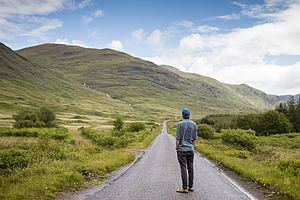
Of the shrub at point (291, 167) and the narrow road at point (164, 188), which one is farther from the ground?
the shrub at point (291, 167)

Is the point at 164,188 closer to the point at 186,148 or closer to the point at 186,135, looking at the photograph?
the point at 186,148

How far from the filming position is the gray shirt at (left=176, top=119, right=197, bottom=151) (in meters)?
6.69

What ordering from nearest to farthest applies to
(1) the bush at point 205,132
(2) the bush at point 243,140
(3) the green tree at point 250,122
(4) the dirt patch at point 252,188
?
(4) the dirt patch at point 252,188
(2) the bush at point 243,140
(1) the bush at point 205,132
(3) the green tree at point 250,122

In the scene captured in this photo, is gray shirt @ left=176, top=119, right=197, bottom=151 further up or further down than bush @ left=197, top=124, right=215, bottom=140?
further up

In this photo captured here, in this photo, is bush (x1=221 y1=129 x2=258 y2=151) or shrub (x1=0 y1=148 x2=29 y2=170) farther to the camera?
bush (x1=221 y1=129 x2=258 y2=151)

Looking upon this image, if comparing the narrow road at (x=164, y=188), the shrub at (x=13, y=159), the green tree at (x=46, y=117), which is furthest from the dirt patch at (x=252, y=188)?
the green tree at (x=46, y=117)

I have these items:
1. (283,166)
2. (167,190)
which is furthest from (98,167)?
(283,166)

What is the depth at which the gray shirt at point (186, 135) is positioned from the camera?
669cm

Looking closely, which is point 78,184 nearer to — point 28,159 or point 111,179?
point 111,179

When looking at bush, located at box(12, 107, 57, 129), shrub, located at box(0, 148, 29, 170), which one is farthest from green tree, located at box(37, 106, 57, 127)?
shrub, located at box(0, 148, 29, 170)

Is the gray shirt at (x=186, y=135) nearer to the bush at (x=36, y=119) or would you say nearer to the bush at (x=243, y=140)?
A: the bush at (x=243, y=140)

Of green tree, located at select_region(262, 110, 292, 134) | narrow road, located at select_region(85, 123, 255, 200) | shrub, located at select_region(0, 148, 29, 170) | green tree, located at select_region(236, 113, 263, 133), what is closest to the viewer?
narrow road, located at select_region(85, 123, 255, 200)

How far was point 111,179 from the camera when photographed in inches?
333

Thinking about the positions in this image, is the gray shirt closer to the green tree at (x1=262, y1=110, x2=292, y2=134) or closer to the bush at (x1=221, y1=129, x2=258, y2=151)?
the bush at (x1=221, y1=129, x2=258, y2=151)
